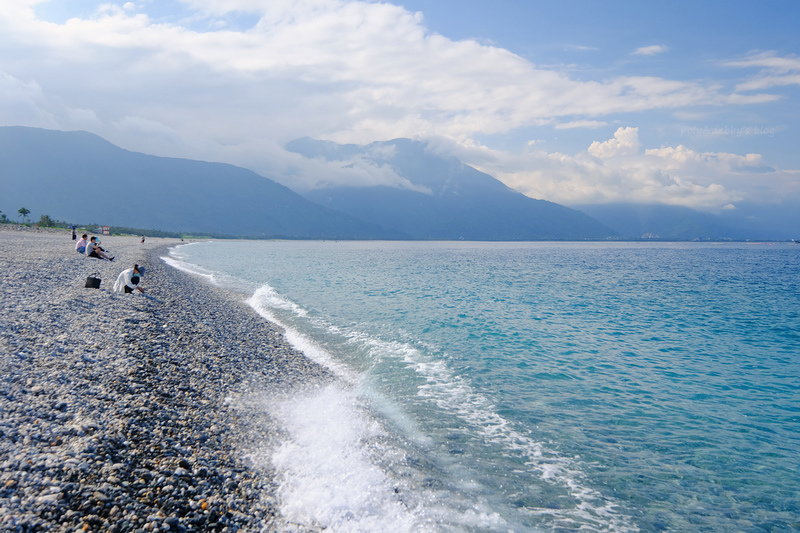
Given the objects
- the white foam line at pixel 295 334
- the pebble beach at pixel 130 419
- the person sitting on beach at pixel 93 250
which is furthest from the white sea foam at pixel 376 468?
the person sitting on beach at pixel 93 250

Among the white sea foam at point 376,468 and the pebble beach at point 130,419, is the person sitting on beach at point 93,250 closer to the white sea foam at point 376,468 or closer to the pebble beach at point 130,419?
the pebble beach at point 130,419

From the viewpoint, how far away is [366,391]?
15.9m

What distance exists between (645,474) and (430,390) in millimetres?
7711

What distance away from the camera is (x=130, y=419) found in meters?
9.23

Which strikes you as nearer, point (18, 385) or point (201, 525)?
point (201, 525)

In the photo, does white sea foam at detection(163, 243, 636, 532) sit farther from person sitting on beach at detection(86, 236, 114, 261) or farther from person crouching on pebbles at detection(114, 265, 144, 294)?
person sitting on beach at detection(86, 236, 114, 261)

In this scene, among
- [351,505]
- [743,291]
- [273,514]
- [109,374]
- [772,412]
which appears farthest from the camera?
[743,291]

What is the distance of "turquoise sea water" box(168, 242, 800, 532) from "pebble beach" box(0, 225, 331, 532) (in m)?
1.14

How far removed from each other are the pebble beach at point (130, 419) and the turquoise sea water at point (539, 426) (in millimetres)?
1141

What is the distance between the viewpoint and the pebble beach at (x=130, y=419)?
6547 mm

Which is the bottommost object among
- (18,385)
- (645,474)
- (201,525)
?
(645,474)

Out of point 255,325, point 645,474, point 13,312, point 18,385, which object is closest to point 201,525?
point 18,385

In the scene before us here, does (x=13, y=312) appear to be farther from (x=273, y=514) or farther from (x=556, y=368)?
(x=556, y=368)

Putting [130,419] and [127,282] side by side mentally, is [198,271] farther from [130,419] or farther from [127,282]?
[130,419]
